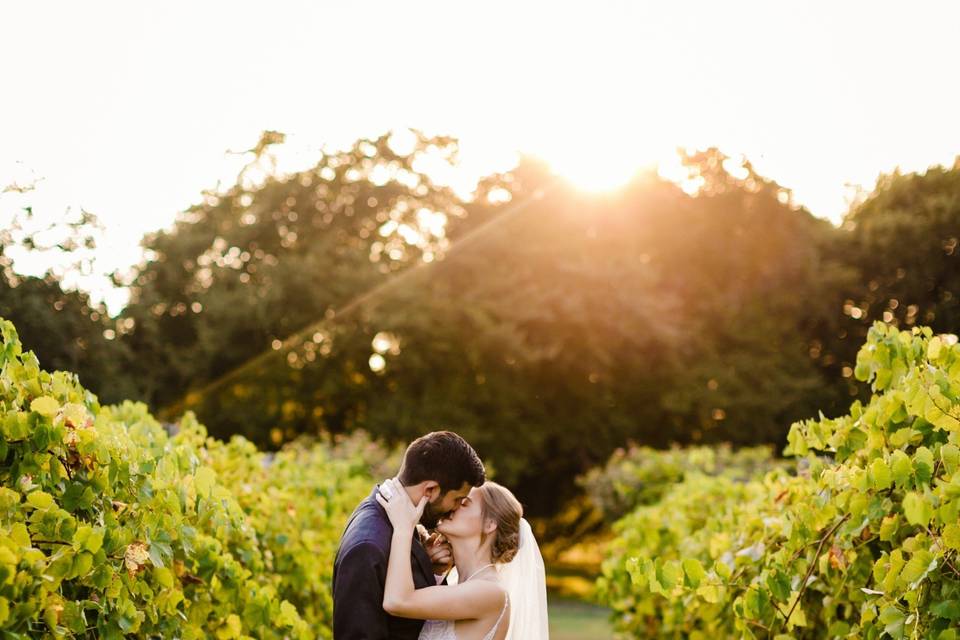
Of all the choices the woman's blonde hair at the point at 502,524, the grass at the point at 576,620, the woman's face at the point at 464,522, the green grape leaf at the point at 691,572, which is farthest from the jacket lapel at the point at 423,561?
the grass at the point at 576,620

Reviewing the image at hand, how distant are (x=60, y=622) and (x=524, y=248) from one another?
2271 cm

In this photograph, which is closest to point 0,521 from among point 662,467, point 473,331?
point 662,467

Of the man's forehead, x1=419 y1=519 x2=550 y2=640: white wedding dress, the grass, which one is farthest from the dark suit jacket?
the grass

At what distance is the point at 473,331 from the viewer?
24.6 m

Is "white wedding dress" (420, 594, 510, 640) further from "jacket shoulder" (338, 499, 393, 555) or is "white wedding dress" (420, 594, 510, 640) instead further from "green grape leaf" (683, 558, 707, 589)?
"green grape leaf" (683, 558, 707, 589)

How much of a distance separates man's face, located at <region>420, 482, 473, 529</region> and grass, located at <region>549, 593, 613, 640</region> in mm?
10601

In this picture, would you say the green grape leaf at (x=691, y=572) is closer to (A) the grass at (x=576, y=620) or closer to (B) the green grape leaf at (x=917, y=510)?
(B) the green grape leaf at (x=917, y=510)

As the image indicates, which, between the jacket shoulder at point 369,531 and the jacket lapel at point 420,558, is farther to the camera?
the jacket lapel at point 420,558

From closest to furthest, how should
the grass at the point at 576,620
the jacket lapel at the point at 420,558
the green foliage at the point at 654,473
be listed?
the jacket lapel at the point at 420,558 → the green foliage at the point at 654,473 → the grass at the point at 576,620

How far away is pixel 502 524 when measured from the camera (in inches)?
184

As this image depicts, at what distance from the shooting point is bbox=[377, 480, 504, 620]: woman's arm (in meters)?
3.90

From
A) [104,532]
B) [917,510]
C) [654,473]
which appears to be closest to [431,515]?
[104,532]

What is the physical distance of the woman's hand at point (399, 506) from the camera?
159 inches

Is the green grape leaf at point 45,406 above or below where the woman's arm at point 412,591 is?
above
